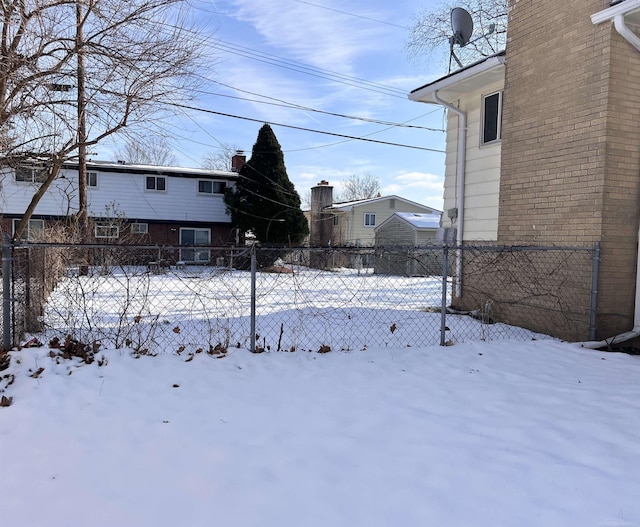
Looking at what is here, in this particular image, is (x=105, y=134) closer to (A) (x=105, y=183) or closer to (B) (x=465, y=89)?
(B) (x=465, y=89)

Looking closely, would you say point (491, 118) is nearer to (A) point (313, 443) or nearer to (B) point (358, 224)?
(A) point (313, 443)

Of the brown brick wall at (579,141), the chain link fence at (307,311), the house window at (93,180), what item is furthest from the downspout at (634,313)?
the house window at (93,180)

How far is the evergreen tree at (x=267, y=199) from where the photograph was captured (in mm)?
20359

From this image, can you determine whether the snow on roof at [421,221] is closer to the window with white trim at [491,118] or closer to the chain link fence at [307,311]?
the chain link fence at [307,311]

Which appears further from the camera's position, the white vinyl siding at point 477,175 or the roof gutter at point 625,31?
the white vinyl siding at point 477,175

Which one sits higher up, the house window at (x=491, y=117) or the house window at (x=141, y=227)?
the house window at (x=491, y=117)

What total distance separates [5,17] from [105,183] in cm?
1599

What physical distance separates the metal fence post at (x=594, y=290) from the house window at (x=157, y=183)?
1984 cm

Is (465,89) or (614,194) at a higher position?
(465,89)

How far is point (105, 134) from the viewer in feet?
26.1

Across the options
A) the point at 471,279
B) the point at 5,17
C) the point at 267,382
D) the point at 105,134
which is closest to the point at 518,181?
the point at 471,279

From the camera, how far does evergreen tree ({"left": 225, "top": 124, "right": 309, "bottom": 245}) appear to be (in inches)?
802

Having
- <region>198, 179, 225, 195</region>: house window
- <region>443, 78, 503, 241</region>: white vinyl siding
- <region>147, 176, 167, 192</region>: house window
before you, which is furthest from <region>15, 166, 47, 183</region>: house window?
<region>198, 179, 225, 195</region>: house window

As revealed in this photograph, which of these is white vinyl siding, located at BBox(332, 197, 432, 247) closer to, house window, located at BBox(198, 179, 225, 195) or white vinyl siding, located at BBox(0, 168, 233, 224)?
white vinyl siding, located at BBox(0, 168, 233, 224)
